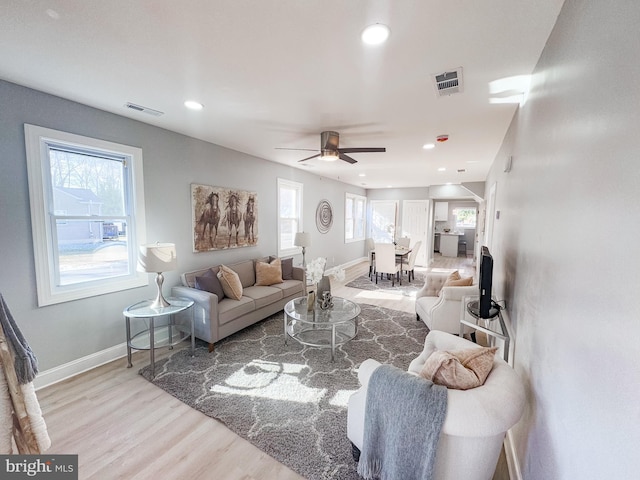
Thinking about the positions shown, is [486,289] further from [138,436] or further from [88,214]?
[88,214]

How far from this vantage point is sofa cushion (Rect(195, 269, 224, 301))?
321 cm

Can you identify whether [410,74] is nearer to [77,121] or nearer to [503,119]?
[503,119]

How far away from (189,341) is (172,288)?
0.68 metres

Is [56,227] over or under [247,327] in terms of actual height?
over

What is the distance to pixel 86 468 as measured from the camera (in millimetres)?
1621

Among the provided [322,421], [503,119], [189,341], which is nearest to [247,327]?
[189,341]

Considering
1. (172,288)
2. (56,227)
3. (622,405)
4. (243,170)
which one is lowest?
(172,288)

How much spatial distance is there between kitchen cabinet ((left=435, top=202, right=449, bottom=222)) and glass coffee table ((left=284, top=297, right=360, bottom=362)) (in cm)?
986

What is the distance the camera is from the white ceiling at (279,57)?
52.6 inches

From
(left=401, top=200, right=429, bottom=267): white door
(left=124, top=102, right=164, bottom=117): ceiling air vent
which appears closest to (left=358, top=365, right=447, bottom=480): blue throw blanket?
(left=124, top=102, right=164, bottom=117): ceiling air vent

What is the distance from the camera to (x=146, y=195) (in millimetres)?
3023

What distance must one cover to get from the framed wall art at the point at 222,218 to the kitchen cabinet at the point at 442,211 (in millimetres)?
9659

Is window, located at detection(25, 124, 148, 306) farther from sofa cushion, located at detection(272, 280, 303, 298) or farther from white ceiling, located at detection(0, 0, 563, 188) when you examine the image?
sofa cushion, located at detection(272, 280, 303, 298)

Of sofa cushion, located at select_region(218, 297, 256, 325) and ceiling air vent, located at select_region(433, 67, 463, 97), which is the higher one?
ceiling air vent, located at select_region(433, 67, 463, 97)
